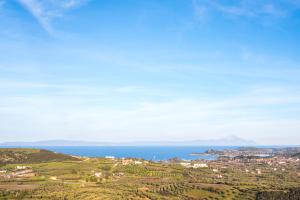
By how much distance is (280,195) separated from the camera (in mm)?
88000

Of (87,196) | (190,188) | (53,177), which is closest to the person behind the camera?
(87,196)

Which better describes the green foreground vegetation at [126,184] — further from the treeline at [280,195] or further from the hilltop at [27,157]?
the hilltop at [27,157]

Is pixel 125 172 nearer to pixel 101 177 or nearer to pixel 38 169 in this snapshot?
pixel 101 177

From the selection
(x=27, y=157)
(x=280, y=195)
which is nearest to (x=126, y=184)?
(x=280, y=195)

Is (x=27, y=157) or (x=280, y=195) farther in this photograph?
(x=27, y=157)

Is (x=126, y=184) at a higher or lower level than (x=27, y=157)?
lower

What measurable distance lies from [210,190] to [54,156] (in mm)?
93693

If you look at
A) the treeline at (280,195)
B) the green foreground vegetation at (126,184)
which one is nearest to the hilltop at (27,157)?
the green foreground vegetation at (126,184)

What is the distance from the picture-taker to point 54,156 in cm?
16875

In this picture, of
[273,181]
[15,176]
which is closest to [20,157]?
[15,176]

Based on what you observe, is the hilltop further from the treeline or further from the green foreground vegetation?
the treeline

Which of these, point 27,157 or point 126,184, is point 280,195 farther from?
point 27,157

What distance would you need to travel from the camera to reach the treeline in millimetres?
85750

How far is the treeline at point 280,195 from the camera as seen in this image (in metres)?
85.8
